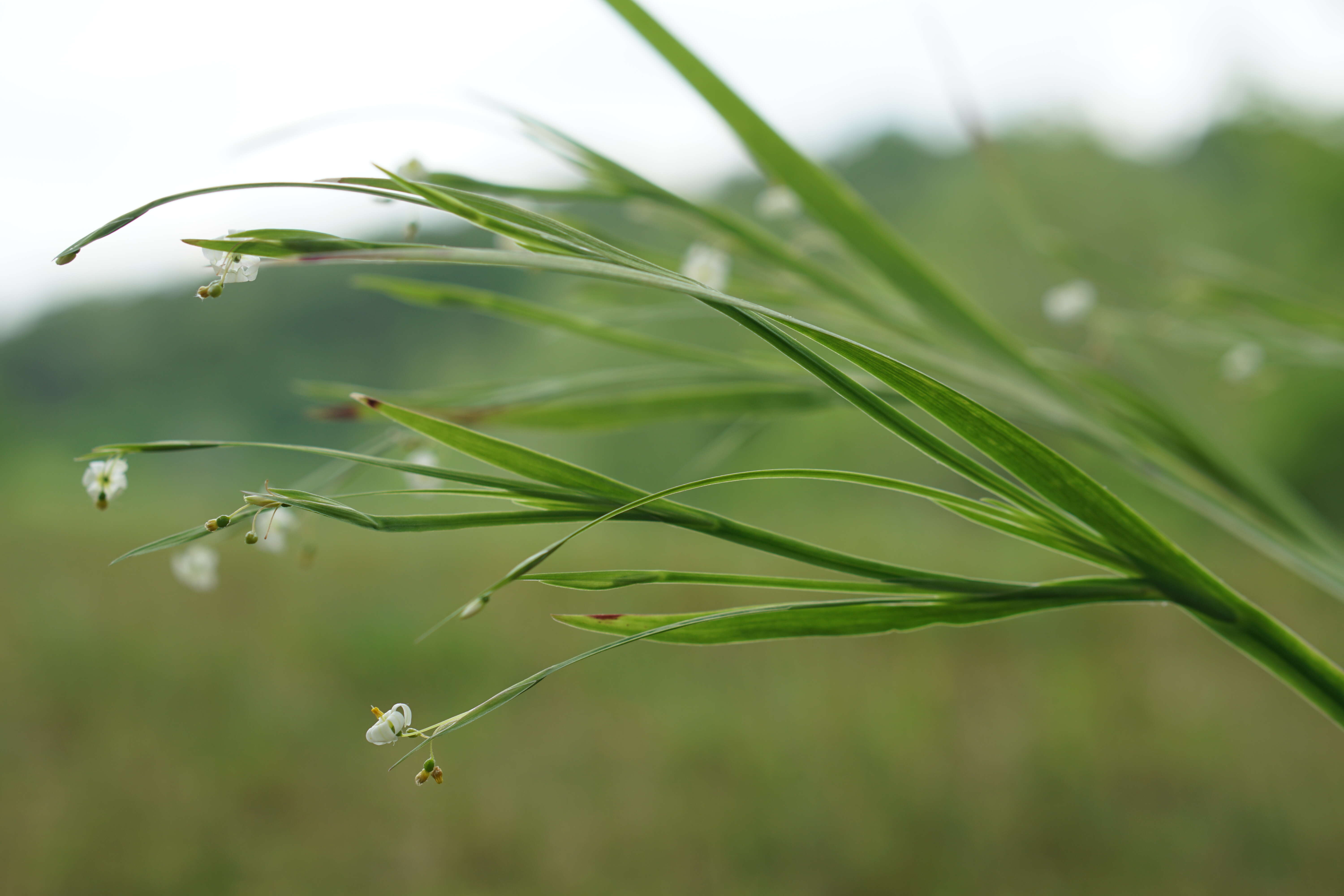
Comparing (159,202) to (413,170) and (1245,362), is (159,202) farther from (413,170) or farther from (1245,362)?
(1245,362)

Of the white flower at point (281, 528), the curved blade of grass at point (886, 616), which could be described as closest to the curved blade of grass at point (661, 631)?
the curved blade of grass at point (886, 616)

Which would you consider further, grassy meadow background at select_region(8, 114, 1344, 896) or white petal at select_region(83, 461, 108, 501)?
grassy meadow background at select_region(8, 114, 1344, 896)

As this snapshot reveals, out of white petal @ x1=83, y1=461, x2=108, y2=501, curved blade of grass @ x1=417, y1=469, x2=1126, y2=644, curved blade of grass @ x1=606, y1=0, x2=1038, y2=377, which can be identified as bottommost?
white petal @ x1=83, y1=461, x2=108, y2=501

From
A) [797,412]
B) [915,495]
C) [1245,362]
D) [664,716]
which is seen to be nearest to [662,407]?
[797,412]

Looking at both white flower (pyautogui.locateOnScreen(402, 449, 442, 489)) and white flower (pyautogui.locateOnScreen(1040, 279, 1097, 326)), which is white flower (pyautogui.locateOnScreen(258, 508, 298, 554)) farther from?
white flower (pyautogui.locateOnScreen(1040, 279, 1097, 326))

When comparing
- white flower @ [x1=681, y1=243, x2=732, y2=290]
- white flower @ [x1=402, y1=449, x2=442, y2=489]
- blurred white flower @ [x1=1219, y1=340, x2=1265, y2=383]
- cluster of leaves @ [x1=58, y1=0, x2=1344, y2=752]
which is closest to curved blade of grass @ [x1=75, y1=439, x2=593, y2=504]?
cluster of leaves @ [x1=58, y1=0, x2=1344, y2=752]

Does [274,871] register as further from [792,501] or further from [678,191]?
[792,501]

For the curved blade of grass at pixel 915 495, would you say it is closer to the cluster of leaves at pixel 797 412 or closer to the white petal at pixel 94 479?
the cluster of leaves at pixel 797 412
